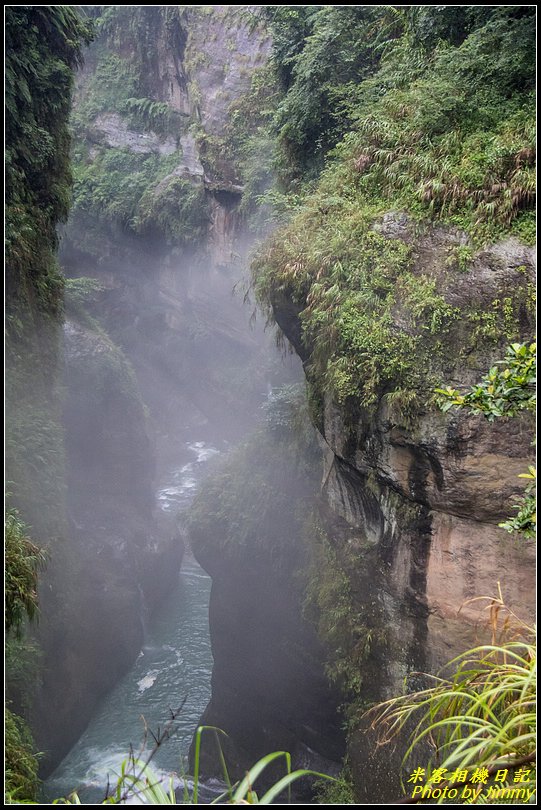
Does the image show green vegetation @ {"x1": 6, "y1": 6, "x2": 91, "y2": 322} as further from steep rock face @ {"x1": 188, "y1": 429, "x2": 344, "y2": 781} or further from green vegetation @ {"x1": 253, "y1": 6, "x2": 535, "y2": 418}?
steep rock face @ {"x1": 188, "y1": 429, "x2": 344, "y2": 781}

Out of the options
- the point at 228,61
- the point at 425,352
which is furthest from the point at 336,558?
the point at 228,61

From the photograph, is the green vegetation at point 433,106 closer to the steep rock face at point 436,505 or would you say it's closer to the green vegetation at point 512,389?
the steep rock face at point 436,505

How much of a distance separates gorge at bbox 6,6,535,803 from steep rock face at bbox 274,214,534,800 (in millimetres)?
32

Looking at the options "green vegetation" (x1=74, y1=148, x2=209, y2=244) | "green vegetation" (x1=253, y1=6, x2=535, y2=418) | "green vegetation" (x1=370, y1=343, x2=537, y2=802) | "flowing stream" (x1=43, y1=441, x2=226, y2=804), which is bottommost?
"flowing stream" (x1=43, y1=441, x2=226, y2=804)

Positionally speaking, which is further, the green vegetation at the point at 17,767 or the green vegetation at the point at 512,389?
the green vegetation at the point at 17,767

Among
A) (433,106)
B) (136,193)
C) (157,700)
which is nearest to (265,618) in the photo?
(157,700)

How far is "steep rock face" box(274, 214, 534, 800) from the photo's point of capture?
5.81 m

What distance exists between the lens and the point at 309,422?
1120cm

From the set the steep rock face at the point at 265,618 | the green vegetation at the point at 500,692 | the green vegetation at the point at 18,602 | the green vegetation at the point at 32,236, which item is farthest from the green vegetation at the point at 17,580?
the steep rock face at the point at 265,618

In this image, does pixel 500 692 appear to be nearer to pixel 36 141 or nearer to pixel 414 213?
pixel 414 213

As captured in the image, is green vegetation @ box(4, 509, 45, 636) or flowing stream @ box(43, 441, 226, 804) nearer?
Result: green vegetation @ box(4, 509, 45, 636)

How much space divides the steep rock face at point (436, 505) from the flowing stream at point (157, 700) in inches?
176

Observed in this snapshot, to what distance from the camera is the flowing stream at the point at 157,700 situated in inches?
428

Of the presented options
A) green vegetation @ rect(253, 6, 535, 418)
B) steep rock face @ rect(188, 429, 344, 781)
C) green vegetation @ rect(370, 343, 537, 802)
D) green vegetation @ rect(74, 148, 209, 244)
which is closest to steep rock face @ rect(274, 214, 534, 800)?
green vegetation @ rect(253, 6, 535, 418)
